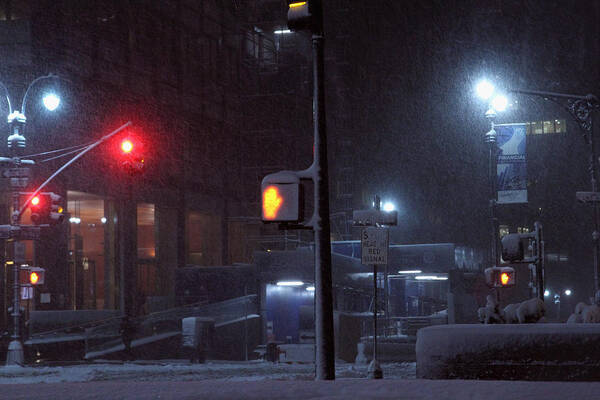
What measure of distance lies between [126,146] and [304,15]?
16.5m

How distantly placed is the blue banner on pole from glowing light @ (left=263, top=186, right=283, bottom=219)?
17540 mm


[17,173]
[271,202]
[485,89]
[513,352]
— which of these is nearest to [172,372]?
[17,173]

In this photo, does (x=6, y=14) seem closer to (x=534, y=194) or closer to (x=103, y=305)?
(x=103, y=305)

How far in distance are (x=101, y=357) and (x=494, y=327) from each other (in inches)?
961

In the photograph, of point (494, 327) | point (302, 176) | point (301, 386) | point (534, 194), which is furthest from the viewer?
point (534, 194)

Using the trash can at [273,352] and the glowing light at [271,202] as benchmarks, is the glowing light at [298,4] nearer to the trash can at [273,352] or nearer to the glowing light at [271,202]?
the glowing light at [271,202]

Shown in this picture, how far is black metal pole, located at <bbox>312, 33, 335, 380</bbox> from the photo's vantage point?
10.7 m

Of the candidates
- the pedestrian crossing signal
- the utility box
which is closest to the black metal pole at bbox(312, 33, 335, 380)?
the pedestrian crossing signal

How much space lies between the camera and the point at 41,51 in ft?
135

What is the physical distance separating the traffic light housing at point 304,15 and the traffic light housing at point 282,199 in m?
2.01

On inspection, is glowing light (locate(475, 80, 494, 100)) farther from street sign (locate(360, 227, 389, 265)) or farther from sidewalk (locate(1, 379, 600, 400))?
sidewalk (locate(1, 379, 600, 400))

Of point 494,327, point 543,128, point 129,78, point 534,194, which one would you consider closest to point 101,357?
point 129,78

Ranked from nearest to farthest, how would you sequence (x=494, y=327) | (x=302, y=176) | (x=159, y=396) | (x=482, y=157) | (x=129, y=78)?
(x=159, y=396) < (x=302, y=176) < (x=494, y=327) < (x=129, y=78) < (x=482, y=157)

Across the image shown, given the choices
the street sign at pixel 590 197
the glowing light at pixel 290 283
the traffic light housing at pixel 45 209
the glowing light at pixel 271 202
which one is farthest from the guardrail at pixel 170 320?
the glowing light at pixel 271 202
